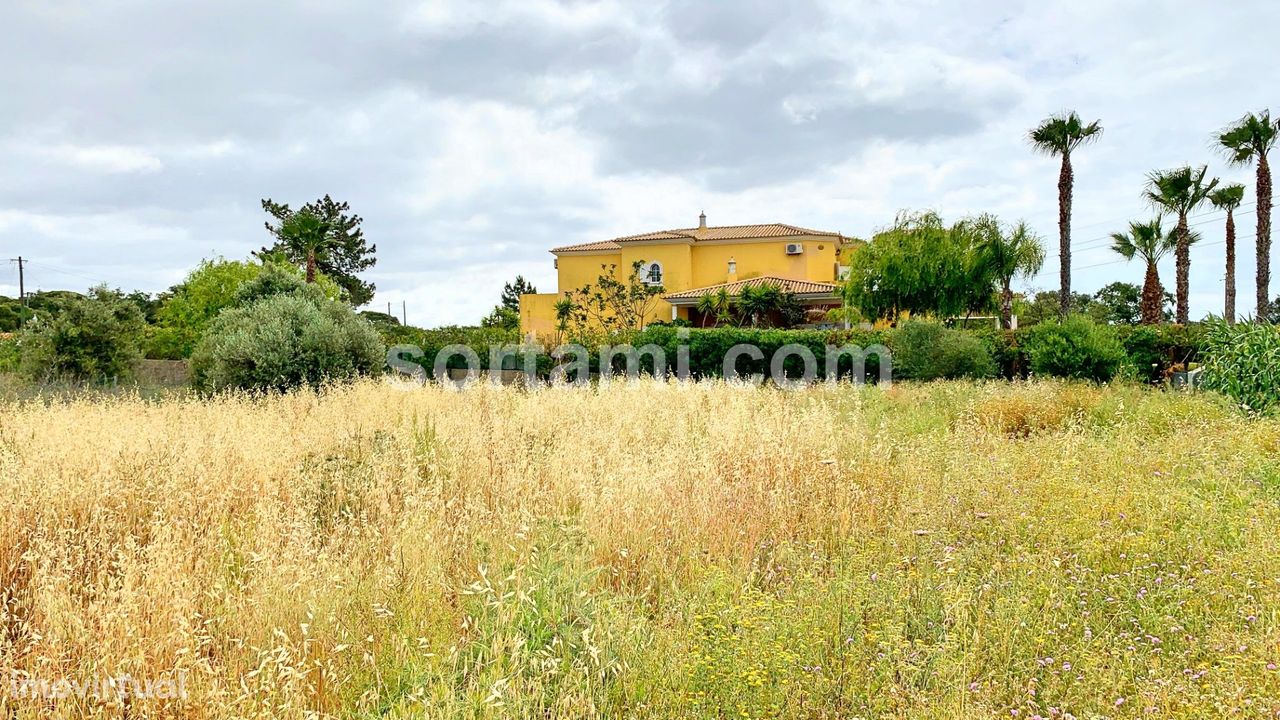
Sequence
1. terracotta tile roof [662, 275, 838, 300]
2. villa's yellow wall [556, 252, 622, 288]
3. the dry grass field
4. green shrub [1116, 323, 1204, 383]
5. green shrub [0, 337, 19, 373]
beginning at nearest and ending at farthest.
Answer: the dry grass field
green shrub [1116, 323, 1204, 383]
green shrub [0, 337, 19, 373]
terracotta tile roof [662, 275, 838, 300]
villa's yellow wall [556, 252, 622, 288]

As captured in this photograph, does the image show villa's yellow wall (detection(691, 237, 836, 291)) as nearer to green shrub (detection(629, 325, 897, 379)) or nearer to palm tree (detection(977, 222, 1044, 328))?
palm tree (detection(977, 222, 1044, 328))

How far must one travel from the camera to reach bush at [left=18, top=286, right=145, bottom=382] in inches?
599

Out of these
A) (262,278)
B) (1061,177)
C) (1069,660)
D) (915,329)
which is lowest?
(1069,660)

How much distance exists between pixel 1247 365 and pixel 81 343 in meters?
20.2

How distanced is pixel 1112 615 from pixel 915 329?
13564 mm

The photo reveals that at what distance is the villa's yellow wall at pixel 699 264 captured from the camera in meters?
36.9

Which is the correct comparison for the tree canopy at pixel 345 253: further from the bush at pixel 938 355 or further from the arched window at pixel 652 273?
the bush at pixel 938 355

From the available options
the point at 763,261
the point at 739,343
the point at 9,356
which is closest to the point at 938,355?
the point at 739,343

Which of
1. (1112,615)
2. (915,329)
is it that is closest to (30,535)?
(1112,615)

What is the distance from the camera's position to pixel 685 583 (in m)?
4.01

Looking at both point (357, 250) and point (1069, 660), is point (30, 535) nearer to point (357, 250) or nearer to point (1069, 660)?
point (1069, 660)

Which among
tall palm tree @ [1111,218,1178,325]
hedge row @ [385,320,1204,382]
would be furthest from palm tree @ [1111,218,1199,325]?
hedge row @ [385,320,1204,382]

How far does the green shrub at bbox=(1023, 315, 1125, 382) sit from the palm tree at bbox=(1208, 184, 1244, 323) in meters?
14.9

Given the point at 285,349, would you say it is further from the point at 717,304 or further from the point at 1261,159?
the point at 1261,159
